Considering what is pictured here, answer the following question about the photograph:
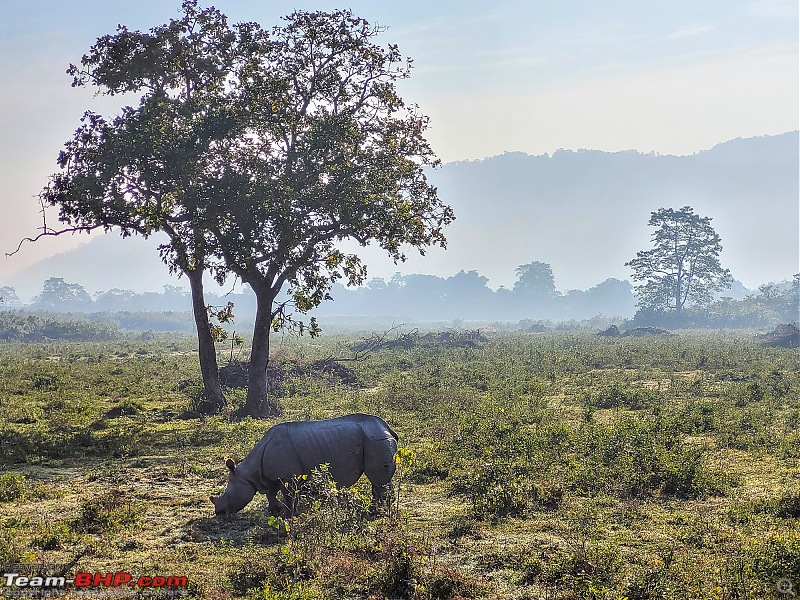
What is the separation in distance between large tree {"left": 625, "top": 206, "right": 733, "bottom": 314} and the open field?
71104 millimetres

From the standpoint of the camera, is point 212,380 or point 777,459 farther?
point 212,380

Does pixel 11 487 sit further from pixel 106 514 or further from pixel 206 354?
pixel 206 354

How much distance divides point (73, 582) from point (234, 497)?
11.0ft

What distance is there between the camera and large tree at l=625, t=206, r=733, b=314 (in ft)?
296

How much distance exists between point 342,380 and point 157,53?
1472 cm

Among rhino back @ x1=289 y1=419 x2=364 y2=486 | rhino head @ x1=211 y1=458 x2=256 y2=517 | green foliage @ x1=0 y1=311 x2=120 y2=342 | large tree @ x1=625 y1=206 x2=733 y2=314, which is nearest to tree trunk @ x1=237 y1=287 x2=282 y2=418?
rhino head @ x1=211 y1=458 x2=256 y2=517

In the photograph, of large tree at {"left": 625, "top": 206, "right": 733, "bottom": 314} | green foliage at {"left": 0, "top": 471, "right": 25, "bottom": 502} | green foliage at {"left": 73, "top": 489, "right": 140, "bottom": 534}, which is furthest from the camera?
large tree at {"left": 625, "top": 206, "right": 733, "bottom": 314}

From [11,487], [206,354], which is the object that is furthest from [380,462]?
[206,354]

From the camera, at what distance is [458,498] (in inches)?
486

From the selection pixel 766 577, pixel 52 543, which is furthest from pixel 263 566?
pixel 766 577

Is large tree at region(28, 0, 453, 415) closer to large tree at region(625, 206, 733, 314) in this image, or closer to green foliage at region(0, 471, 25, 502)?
green foliage at region(0, 471, 25, 502)

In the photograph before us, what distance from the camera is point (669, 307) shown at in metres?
94.6

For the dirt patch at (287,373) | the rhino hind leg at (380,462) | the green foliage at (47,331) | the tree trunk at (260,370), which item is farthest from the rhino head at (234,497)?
the green foliage at (47,331)

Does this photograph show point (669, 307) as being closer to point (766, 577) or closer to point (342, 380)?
point (342, 380)
